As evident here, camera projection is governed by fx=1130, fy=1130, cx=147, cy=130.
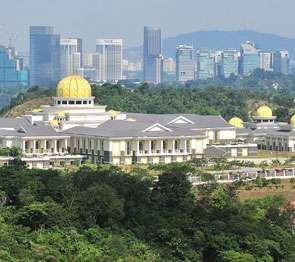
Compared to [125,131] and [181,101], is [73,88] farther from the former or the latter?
[181,101]

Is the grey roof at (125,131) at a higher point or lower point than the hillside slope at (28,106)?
lower

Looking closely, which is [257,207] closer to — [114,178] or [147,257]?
[114,178]

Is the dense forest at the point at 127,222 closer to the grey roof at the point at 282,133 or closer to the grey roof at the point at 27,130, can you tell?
the grey roof at the point at 27,130

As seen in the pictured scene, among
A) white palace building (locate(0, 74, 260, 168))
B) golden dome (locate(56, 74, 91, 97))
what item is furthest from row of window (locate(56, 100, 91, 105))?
golden dome (locate(56, 74, 91, 97))

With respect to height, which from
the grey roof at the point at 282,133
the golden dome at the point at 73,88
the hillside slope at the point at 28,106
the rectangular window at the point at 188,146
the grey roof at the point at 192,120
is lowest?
the rectangular window at the point at 188,146

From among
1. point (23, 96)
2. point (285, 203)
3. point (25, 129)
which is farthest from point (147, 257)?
point (23, 96)

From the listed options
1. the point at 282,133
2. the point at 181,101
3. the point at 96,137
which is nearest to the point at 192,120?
the point at 282,133

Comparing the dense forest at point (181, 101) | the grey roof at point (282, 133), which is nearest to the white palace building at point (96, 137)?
the grey roof at point (282, 133)

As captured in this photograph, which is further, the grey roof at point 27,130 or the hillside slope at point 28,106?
the hillside slope at point 28,106
